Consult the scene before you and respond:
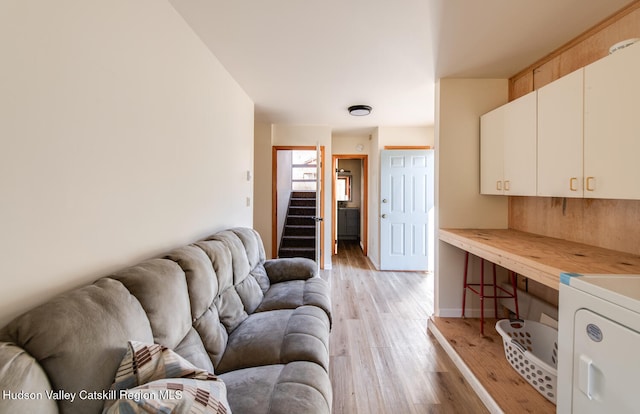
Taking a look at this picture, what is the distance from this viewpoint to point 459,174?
2670 millimetres

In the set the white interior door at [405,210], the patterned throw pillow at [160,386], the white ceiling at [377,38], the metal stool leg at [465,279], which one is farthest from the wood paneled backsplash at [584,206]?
the patterned throw pillow at [160,386]

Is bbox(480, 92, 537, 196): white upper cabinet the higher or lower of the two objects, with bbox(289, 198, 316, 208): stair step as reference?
higher

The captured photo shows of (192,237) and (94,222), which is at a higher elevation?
(94,222)

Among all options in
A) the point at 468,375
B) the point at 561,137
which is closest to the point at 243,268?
the point at 468,375

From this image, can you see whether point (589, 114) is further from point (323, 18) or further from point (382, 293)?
point (382, 293)

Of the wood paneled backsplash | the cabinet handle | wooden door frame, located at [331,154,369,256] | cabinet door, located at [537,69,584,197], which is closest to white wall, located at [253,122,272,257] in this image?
wooden door frame, located at [331,154,369,256]

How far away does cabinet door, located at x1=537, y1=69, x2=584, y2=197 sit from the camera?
65.3 inches

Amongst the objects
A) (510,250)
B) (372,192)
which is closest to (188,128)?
(510,250)

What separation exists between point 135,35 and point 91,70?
39 centimetres

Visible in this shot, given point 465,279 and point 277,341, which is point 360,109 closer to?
point 465,279

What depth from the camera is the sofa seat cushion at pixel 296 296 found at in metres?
1.97

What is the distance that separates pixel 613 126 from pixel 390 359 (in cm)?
208

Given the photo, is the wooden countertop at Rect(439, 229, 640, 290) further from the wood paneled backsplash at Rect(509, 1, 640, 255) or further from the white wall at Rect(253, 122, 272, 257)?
the white wall at Rect(253, 122, 272, 257)

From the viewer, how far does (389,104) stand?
3447 millimetres
